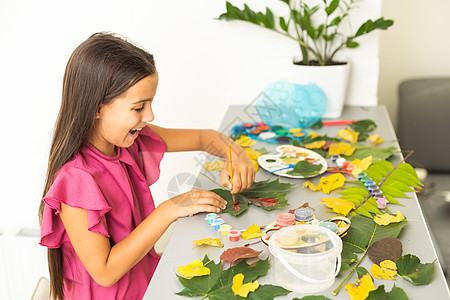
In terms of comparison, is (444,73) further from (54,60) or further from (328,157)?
(54,60)

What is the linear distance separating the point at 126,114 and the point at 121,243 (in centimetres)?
28

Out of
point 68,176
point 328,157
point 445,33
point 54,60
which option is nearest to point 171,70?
point 54,60

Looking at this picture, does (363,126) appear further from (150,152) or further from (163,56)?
(163,56)

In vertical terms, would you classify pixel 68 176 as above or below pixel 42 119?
above

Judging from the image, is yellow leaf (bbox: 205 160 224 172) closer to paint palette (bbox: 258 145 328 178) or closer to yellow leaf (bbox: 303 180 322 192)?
paint palette (bbox: 258 145 328 178)

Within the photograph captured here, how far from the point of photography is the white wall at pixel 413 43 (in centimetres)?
Answer: 211

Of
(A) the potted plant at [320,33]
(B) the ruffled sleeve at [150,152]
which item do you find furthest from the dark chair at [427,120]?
(B) the ruffled sleeve at [150,152]

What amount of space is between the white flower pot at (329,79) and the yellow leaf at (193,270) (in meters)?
1.00

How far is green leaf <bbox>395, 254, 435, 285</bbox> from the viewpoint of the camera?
81 centimetres

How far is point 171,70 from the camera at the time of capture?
6.47 feet

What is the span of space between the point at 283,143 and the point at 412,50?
1040 millimetres

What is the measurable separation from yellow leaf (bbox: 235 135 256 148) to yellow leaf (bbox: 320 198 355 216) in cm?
43

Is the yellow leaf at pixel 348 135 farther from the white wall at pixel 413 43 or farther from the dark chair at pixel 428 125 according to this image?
the white wall at pixel 413 43

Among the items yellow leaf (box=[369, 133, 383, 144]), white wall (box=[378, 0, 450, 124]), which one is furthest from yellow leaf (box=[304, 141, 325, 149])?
white wall (box=[378, 0, 450, 124])
